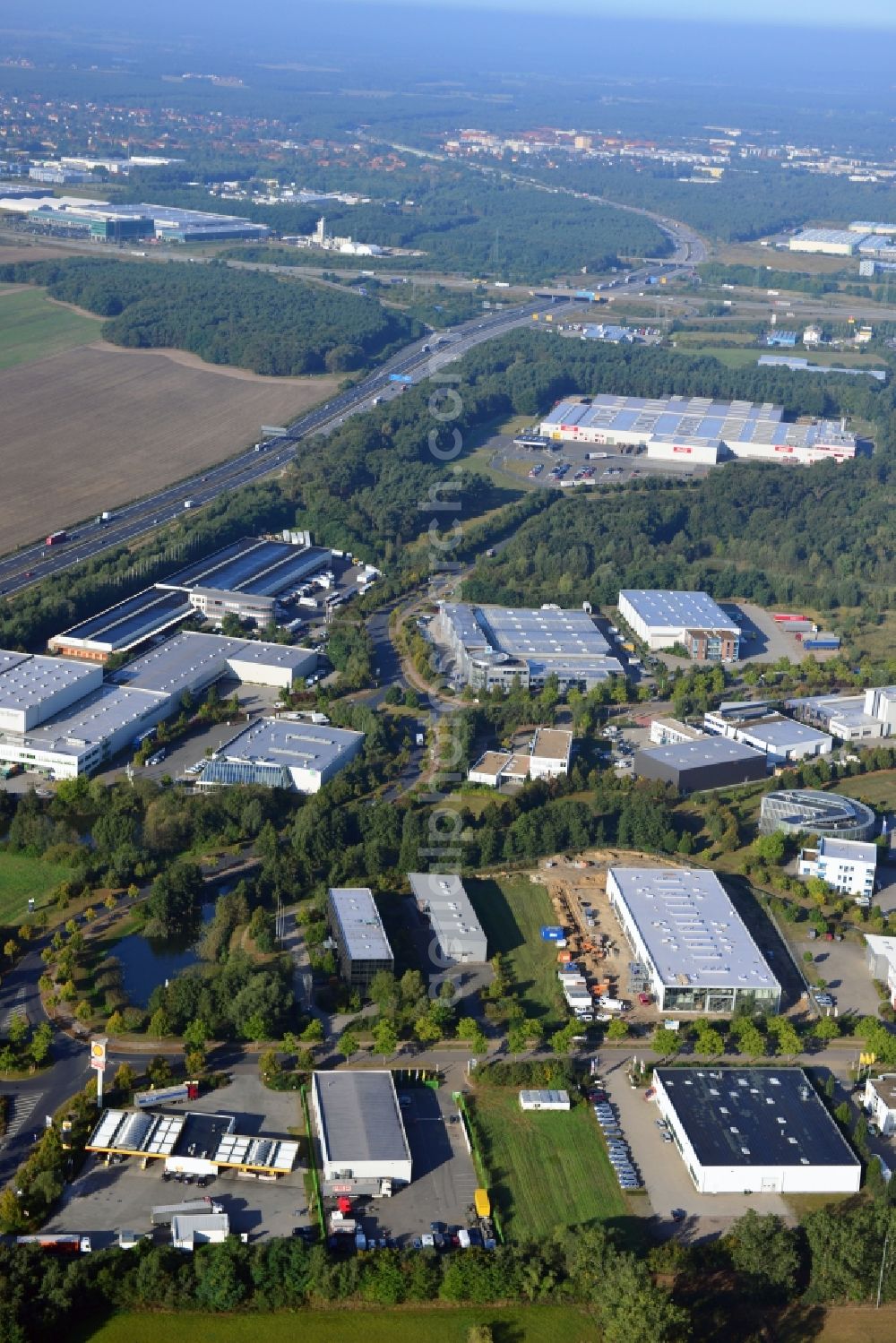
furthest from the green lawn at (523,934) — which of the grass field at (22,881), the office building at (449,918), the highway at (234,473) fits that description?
the highway at (234,473)

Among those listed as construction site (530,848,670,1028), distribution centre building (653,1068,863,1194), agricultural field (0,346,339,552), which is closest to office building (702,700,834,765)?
construction site (530,848,670,1028)

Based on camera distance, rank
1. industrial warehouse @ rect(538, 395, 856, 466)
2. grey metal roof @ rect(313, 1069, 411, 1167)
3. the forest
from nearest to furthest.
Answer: grey metal roof @ rect(313, 1069, 411, 1167)
industrial warehouse @ rect(538, 395, 856, 466)
the forest

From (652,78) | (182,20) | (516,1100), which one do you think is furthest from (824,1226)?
(182,20)

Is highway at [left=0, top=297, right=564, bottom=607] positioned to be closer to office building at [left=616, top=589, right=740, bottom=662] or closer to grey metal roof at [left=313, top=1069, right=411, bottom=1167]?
office building at [left=616, top=589, right=740, bottom=662]

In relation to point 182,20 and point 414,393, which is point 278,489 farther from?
point 182,20

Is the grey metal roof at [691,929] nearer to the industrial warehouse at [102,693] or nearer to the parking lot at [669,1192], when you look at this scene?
the parking lot at [669,1192]

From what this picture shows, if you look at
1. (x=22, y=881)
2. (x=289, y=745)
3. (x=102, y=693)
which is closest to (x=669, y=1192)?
(x=22, y=881)
